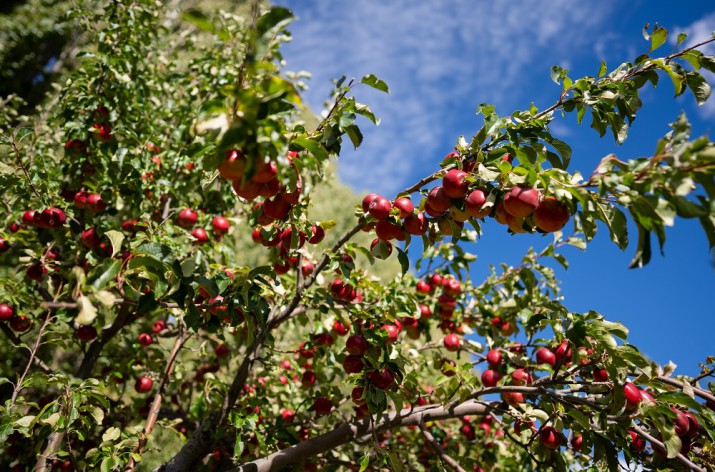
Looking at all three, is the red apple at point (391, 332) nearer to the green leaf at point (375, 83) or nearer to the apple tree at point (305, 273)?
the apple tree at point (305, 273)

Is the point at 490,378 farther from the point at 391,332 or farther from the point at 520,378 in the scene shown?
the point at 391,332

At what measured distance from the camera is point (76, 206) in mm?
2674

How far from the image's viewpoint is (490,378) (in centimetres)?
241

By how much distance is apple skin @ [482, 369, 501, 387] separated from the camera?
7.87 feet

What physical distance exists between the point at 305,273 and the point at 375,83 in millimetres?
1316

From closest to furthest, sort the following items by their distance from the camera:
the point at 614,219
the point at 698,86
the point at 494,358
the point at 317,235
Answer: the point at 614,219 < the point at 698,86 < the point at 317,235 < the point at 494,358

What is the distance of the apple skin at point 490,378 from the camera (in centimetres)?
240

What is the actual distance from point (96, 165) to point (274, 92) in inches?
98.8

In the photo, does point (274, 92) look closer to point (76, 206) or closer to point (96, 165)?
point (76, 206)

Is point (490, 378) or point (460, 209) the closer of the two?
point (460, 209)

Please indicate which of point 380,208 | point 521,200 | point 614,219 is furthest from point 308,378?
point 614,219

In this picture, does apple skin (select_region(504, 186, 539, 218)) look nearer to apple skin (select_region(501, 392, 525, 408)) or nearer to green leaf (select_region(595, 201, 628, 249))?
green leaf (select_region(595, 201, 628, 249))

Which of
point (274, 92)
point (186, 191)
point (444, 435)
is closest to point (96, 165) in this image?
point (186, 191)

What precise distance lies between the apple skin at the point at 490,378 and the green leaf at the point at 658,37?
170 cm
